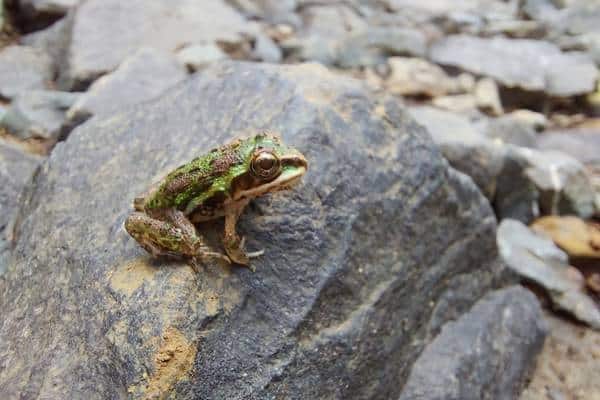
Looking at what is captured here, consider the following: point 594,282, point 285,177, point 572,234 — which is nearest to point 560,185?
point 572,234

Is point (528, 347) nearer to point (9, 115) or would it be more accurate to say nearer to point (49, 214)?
point (49, 214)

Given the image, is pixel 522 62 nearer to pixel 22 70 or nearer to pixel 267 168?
pixel 22 70

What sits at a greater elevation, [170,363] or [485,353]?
[170,363]

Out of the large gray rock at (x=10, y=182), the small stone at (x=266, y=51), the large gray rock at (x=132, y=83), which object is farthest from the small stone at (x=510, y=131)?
the large gray rock at (x=10, y=182)

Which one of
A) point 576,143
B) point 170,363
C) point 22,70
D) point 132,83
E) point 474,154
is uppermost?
point 170,363

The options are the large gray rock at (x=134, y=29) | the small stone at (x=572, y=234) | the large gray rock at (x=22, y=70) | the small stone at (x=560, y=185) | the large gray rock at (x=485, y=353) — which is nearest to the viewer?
the large gray rock at (x=485, y=353)

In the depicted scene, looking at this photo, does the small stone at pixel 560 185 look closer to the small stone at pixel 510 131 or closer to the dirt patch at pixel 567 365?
the small stone at pixel 510 131

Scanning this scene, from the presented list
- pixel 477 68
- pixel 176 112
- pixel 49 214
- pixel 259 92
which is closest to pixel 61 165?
pixel 49 214
